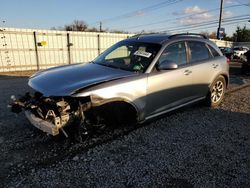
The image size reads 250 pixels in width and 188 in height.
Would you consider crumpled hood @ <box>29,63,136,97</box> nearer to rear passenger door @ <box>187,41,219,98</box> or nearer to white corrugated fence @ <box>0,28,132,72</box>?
rear passenger door @ <box>187,41,219,98</box>

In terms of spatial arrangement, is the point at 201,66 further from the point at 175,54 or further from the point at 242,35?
the point at 242,35

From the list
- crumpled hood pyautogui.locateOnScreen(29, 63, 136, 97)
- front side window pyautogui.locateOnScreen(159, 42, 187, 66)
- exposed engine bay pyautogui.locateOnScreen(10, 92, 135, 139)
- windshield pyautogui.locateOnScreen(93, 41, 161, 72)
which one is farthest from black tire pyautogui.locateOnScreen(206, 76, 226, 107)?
exposed engine bay pyautogui.locateOnScreen(10, 92, 135, 139)

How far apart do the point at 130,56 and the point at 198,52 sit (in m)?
1.71

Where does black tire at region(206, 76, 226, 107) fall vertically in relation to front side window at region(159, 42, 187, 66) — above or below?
below

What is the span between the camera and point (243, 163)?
327 centimetres

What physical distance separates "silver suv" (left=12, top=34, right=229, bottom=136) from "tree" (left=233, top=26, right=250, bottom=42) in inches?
2750

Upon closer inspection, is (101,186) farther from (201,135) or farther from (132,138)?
(201,135)

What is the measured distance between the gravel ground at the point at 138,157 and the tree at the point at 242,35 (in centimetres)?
7090

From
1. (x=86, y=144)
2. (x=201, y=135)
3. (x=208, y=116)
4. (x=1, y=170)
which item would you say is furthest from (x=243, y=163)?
(x=1, y=170)

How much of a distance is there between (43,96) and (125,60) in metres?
1.77

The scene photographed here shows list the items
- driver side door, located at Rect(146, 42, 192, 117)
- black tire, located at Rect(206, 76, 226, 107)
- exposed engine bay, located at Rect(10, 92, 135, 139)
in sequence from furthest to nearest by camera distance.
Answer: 1. black tire, located at Rect(206, 76, 226, 107)
2. driver side door, located at Rect(146, 42, 192, 117)
3. exposed engine bay, located at Rect(10, 92, 135, 139)

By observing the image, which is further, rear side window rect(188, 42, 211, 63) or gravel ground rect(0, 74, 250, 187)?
rear side window rect(188, 42, 211, 63)

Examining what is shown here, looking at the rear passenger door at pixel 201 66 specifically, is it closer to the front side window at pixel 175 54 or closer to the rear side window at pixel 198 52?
the rear side window at pixel 198 52

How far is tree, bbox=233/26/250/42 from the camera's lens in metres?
65.8
